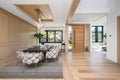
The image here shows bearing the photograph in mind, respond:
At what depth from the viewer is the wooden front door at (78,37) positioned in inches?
478

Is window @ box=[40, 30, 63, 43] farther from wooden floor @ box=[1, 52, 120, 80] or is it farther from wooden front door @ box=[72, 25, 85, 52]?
wooden floor @ box=[1, 52, 120, 80]

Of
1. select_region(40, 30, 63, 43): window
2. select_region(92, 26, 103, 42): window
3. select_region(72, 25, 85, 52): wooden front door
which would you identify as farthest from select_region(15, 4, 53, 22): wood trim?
select_region(92, 26, 103, 42): window

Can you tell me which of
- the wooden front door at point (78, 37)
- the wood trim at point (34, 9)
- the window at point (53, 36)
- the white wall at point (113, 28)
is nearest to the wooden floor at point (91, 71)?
the white wall at point (113, 28)

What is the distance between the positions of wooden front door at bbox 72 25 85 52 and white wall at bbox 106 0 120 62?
15.5 feet

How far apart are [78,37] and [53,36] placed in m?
3.96

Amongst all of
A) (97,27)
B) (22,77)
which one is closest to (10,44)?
(22,77)

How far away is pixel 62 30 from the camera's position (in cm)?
1508

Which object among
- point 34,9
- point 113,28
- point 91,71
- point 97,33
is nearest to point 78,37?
point 97,33

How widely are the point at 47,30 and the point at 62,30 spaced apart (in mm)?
1740

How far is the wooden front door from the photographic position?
1215 cm

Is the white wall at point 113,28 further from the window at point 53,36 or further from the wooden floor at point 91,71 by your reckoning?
the window at point 53,36

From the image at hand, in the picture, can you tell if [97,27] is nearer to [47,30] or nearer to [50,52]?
[47,30]

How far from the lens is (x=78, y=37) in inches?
479

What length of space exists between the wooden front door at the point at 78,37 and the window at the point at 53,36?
10.5 feet
